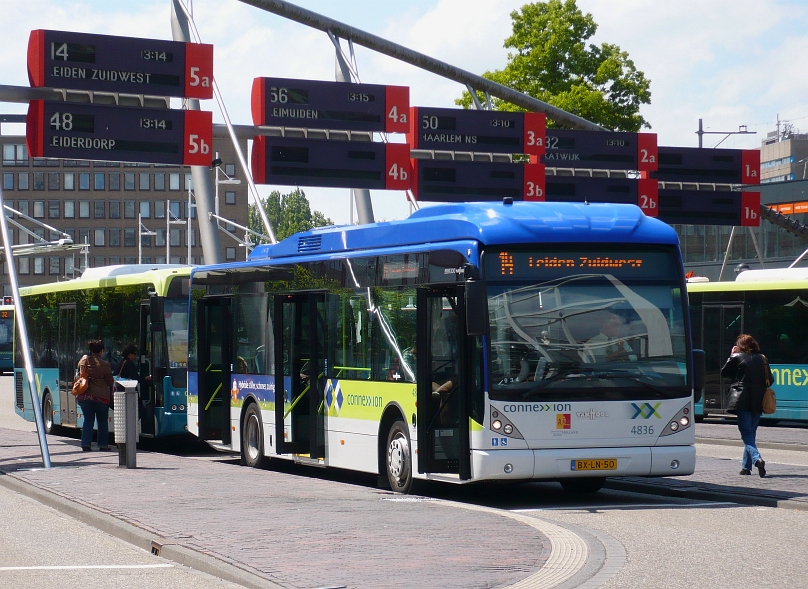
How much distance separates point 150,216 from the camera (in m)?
134

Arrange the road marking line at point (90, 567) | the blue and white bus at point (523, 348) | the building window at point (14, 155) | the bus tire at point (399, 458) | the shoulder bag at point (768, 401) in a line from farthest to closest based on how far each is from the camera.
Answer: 1. the building window at point (14, 155)
2. the shoulder bag at point (768, 401)
3. the bus tire at point (399, 458)
4. the blue and white bus at point (523, 348)
5. the road marking line at point (90, 567)

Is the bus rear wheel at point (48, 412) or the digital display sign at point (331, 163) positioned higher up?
the digital display sign at point (331, 163)

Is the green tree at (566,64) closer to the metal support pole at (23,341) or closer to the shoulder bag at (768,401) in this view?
the metal support pole at (23,341)

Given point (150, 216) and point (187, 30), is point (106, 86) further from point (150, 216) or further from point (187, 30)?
point (150, 216)

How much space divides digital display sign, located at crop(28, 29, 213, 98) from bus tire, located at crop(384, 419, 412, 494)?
36.8 ft

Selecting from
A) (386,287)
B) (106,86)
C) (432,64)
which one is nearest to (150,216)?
(432,64)

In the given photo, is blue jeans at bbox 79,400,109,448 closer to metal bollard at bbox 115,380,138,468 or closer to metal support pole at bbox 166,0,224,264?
metal bollard at bbox 115,380,138,468

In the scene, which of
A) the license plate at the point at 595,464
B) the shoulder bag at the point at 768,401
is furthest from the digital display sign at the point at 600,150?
the license plate at the point at 595,464

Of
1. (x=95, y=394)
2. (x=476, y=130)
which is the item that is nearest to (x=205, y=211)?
(x=95, y=394)

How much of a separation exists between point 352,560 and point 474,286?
4104 mm

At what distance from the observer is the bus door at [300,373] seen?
16375mm

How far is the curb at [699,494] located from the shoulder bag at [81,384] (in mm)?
8485

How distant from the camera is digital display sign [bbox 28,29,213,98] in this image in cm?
2294

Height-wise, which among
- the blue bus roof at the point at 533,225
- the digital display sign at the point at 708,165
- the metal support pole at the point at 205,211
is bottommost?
the blue bus roof at the point at 533,225
